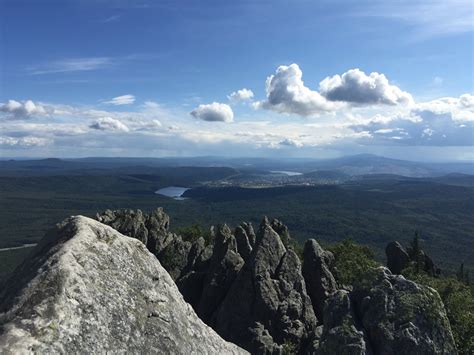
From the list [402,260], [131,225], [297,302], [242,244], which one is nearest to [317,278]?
[297,302]

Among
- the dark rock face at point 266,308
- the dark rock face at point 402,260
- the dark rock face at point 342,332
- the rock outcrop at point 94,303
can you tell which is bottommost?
the dark rock face at point 402,260

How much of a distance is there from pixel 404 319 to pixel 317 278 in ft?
106

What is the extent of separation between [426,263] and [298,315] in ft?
157

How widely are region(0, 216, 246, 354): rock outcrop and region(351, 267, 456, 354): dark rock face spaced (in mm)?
9663

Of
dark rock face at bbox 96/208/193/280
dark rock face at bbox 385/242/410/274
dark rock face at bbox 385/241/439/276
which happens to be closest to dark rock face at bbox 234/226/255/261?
dark rock face at bbox 96/208/193/280

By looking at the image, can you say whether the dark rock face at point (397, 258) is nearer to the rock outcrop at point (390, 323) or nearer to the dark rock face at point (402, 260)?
the dark rock face at point (402, 260)

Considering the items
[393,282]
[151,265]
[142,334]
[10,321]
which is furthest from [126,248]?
[393,282]

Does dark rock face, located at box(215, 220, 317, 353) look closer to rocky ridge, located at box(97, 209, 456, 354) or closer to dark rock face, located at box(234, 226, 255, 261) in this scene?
rocky ridge, located at box(97, 209, 456, 354)

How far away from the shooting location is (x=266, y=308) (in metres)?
46.2

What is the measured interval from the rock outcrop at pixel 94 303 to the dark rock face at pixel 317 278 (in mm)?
36995

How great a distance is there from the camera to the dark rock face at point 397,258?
8094 centimetres

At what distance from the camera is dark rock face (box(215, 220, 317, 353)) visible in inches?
1732

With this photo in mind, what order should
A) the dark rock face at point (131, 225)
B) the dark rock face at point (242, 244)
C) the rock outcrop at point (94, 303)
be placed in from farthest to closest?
the dark rock face at point (131, 225) < the dark rock face at point (242, 244) < the rock outcrop at point (94, 303)

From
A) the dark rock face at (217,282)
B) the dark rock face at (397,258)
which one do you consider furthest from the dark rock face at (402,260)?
the dark rock face at (217,282)
